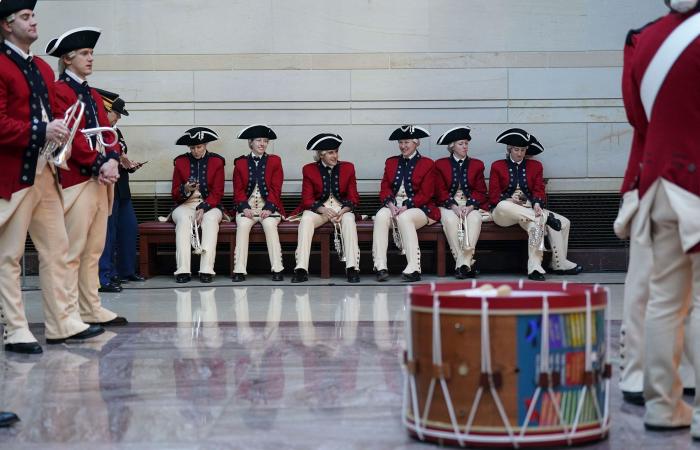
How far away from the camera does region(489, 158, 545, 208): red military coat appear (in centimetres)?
1162

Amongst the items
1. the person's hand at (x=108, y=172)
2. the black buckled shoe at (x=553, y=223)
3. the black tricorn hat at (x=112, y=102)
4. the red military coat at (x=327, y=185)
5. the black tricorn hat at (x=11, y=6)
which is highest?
the black tricorn hat at (x=11, y=6)

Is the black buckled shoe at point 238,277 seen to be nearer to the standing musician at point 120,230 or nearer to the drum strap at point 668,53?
the standing musician at point 120,230

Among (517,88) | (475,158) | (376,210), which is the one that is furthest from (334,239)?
(517,88)

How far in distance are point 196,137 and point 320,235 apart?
171cm

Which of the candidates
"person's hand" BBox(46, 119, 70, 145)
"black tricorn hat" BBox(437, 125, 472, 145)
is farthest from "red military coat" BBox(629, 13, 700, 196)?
"black tricorn hat" BBox(437, 125, 472, 145)

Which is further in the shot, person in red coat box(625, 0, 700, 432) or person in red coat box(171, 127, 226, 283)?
person in red coat box(171, 127, 226, 283)

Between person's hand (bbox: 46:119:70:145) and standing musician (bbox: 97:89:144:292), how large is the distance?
13.3 feet

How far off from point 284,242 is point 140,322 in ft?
15.7

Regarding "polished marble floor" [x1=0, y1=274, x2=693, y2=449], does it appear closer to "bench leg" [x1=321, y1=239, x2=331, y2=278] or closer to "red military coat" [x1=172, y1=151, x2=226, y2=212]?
"bench leg" [x1=321, y1=239, x2=331, y2=278]

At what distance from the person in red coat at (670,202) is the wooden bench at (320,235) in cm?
713

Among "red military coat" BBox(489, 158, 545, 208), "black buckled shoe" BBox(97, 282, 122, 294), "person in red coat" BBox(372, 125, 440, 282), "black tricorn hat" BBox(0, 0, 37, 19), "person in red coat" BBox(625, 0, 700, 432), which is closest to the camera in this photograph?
"person in red coat" BBox(625, 0, 700, 432)

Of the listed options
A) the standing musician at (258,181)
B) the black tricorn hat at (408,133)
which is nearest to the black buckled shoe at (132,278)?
the standing musician at (258,181)

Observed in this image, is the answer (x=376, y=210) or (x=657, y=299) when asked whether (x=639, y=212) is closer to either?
(x=657, y=299)

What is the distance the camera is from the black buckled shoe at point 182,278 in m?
11.1
